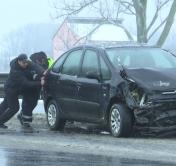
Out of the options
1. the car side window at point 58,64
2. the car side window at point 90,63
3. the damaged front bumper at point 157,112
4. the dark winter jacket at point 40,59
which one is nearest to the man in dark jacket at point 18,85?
the car side window at point 58,64

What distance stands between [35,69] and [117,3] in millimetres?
12594

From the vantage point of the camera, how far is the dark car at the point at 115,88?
1053 centimetres

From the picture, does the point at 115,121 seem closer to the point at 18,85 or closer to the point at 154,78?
the point at 154,78

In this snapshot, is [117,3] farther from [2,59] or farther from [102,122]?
[2,59]

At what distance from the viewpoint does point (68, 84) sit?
40.4 ft

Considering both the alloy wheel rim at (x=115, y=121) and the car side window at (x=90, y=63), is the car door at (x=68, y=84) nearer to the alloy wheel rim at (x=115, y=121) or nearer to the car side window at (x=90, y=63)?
the car side window at (x=90, y=63)

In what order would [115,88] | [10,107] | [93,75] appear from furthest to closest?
[10,107], [93,75], [115,88]

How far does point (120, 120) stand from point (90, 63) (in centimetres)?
159

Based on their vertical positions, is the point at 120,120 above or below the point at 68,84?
below

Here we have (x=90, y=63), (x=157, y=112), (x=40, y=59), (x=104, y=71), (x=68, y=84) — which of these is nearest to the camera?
(x=157, y=112)

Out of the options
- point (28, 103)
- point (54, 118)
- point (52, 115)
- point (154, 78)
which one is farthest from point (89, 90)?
point (28, 103)

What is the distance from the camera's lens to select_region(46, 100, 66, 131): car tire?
12.7m

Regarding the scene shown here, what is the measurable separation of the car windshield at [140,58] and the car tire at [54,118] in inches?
74.5

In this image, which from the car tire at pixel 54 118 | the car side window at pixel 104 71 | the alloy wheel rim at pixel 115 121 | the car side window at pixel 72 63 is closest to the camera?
the alloy wheel rim at pixel 115 121
